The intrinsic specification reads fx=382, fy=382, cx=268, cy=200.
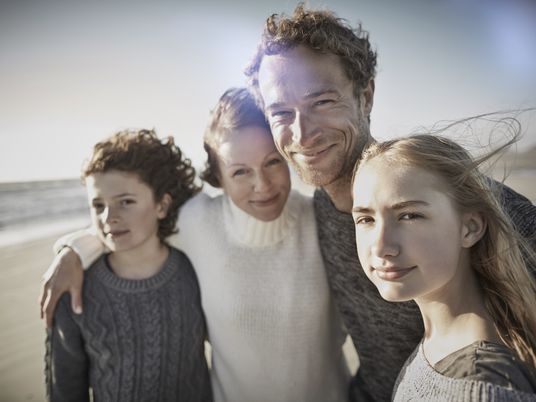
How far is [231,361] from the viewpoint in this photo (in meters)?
2.16

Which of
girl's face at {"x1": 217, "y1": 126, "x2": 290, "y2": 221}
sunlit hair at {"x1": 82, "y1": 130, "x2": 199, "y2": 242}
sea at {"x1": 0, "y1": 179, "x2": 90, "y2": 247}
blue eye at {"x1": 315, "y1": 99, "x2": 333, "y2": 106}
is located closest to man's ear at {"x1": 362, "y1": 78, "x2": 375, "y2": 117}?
blue eye at {"x1": 315, "y1": 99, "x2": 333, "y2": 106}

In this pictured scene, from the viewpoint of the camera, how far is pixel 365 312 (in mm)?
1931

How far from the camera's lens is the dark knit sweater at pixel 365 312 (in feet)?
6.01

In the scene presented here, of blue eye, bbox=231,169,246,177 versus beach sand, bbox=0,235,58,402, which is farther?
beach sand, bbox=0,235,58,402

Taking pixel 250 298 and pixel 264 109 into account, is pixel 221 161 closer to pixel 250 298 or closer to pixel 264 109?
pixel 264 109

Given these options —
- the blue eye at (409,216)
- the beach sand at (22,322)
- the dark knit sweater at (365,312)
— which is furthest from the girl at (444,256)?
the beach sand at (22,322)

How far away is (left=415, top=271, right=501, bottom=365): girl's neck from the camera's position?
3.89 ft

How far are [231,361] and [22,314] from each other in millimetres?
3609

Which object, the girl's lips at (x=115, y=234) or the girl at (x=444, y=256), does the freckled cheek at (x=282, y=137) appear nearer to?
the girl at (x=444, y=256)

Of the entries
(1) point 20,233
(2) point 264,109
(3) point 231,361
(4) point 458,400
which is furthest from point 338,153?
(1) point 20,233

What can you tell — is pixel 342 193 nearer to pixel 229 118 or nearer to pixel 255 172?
pixel 255 172

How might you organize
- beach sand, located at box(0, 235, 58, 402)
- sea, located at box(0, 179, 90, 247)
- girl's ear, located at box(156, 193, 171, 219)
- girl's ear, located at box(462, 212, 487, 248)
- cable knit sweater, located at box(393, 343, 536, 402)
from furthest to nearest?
sea, located at box(0, 179, 90, 247)
beach sand, located at box(0, 235, 58, 402)
girl's ear, located at box(156, 193, 171, 219)
girl's ear, located at box(462, 212, 487, 248)
cable knit sweater, located at box(393, 343, 536, 402)

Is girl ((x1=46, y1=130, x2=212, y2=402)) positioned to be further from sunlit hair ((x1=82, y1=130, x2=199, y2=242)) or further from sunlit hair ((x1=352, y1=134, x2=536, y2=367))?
sunlit hair ((x1=352, y1=134, x2=536, y2=367))

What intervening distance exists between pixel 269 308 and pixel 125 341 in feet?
2.58
